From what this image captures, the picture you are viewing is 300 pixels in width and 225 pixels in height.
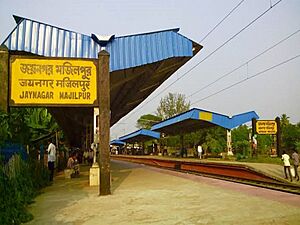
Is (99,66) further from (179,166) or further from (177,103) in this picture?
(177,103)

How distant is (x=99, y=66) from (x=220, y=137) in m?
39.2

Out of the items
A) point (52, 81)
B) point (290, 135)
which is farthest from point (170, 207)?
point (290, 135)

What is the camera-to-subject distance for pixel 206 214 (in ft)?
22.9

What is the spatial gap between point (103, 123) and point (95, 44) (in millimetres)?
6580

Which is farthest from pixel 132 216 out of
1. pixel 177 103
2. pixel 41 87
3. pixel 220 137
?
pixel 177 103

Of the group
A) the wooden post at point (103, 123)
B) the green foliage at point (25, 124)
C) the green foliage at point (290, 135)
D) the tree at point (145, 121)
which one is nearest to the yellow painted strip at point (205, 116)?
the green foliage at point (25, 124)

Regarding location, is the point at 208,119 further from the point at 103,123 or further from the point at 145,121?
the point at 145,121

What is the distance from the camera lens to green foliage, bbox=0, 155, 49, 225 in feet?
22.3

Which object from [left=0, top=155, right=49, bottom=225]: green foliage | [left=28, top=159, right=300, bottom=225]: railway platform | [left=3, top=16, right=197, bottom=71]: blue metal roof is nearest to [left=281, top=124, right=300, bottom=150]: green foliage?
[left=3, top=16, right=197, bottom=71]: blue metal roof

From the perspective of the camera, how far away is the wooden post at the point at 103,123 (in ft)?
34.6

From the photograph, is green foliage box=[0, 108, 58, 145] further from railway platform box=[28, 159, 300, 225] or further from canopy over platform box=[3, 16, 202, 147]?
canopy over platform box=[3, 16, 202, 147]

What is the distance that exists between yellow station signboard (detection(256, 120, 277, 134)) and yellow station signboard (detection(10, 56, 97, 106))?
57.2 feet

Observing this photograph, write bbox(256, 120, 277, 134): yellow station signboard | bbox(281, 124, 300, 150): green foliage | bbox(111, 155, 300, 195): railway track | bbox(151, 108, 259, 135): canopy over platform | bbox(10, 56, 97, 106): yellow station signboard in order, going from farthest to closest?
bbox(281, 124, 300, 150): green foliage < bbox(151, 108, 259, 135): canopy over platform < bbox(256, 120, 277, 134): yellow station signboard < bbox(111, 155, 300, 195): railway track < bbox(10, 56, 97, 106): yellow station signboard

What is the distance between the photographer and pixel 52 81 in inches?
433
